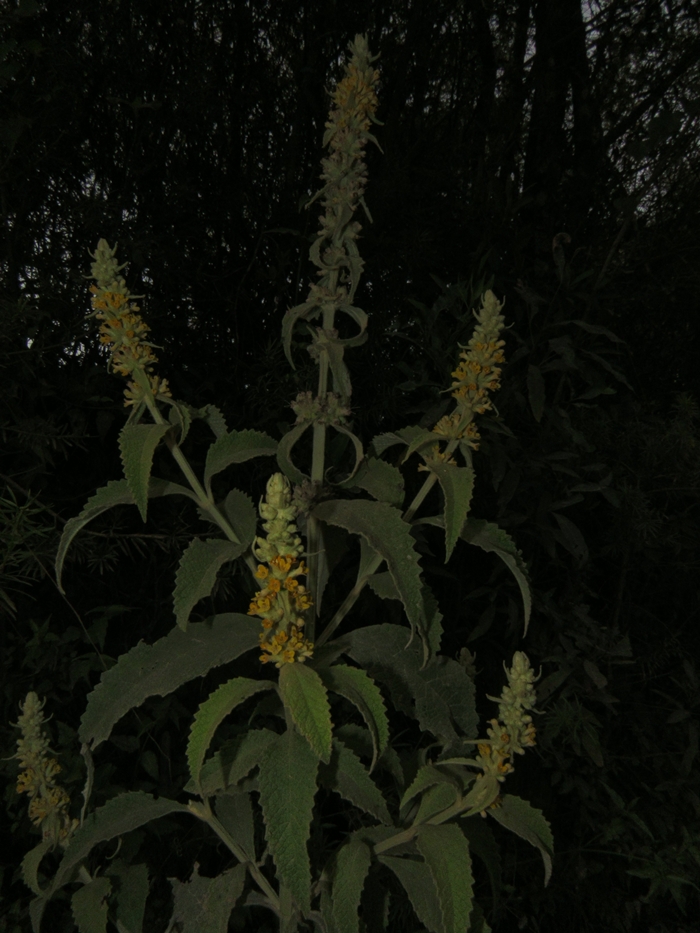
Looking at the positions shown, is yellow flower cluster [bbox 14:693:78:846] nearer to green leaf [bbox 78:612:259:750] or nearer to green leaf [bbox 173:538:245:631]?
green leaf [bbox 78:612:259:750]

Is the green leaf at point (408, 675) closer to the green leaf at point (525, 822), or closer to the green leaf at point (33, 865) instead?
the green leaf at point (525, 822)

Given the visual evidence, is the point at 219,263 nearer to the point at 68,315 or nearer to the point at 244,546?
the point at 68,315

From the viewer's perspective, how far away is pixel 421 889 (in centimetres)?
94

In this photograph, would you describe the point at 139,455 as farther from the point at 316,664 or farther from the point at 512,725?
the point at 512,725

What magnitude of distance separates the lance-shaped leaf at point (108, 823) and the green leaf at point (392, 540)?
1.31 ft

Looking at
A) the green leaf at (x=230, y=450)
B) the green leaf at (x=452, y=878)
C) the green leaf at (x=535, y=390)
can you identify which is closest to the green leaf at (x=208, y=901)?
the green leaf at (x=452, y=878)

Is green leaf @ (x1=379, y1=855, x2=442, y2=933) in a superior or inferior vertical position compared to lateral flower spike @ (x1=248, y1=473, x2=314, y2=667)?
inferior

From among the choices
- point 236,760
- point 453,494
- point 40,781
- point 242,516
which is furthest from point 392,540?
point 40,781

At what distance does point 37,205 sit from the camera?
1518mm

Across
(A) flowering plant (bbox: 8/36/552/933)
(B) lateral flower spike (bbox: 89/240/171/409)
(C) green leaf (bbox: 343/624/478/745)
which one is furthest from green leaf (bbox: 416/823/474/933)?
(B) lateral flower spike (bbox: 89/240/171/409)

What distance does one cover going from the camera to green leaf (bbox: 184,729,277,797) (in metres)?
0.88

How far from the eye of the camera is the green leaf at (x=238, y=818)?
3.34 feet

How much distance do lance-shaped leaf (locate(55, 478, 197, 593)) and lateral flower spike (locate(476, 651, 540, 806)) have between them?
398mm

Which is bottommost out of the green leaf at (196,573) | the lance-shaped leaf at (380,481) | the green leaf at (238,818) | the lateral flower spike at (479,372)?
the green leaf at (238,818)
